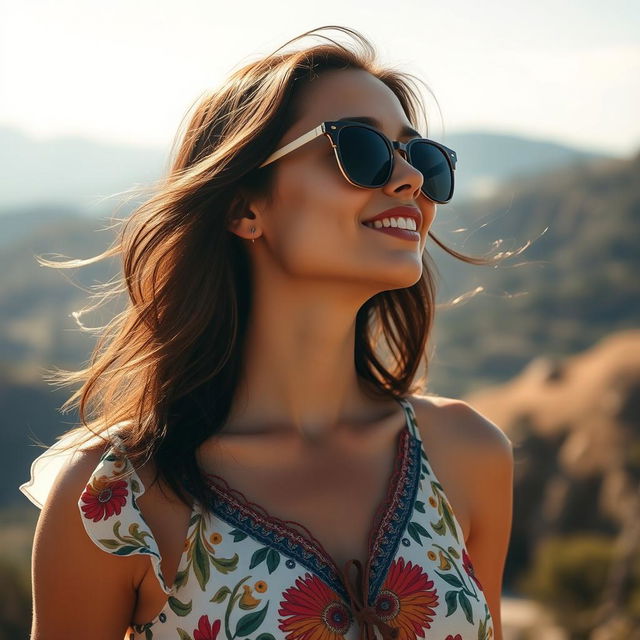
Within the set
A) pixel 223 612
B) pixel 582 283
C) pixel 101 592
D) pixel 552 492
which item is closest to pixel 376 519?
pixel 223 612

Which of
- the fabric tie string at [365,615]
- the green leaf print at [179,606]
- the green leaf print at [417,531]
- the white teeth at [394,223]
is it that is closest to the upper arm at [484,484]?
the green leaf print at [417,531]

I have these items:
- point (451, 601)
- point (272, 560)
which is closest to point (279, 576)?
point (272, 560)

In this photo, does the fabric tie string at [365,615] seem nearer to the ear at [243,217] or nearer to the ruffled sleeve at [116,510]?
the ruffled sleeve at [116,510]

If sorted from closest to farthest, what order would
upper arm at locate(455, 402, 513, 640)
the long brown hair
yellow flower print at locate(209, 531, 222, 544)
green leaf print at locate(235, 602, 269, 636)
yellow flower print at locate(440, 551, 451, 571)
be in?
green leaf print at locate(235, 602, 269, 636) < yellow flower print at locate(209, 531, 222, 544) < yellow flower print at locate(440, 551, 451, 571) < the long brown hair < upper arm at locate(455, 402, 513, 640)

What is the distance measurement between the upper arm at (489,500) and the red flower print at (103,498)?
37.4 inches

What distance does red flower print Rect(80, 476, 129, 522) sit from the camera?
2.22 m

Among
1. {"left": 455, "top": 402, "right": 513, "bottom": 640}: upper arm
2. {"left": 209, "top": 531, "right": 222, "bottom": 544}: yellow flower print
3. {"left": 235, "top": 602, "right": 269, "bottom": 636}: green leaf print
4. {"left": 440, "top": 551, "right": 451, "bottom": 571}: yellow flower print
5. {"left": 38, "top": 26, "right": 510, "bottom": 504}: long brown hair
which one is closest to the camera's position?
{"left": 235, "top": 602, "right": 269, "bottom": 636}: green leaf print

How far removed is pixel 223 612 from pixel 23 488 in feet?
2.20

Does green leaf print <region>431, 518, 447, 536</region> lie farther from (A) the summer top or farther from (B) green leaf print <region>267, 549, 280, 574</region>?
(B) green leaf print <region>267, 549, 280, 574</region>

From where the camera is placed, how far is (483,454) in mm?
2727

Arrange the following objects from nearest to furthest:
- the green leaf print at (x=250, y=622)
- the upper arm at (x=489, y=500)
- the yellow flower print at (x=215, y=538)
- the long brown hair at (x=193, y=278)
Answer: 1. the green leaf print at (x=250, y=622)
2. the yellow flower print at (x=215, y=538)
3. the long brown hair at (x=193, y=278)
4. the upper arm at (x=489, y=500)

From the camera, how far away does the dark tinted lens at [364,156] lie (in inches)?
93.2

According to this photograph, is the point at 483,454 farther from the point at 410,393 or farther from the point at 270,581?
the point at 270,581

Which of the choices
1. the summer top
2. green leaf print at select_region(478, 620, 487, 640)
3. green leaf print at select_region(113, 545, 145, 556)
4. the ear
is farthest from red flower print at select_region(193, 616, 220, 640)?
the ear
